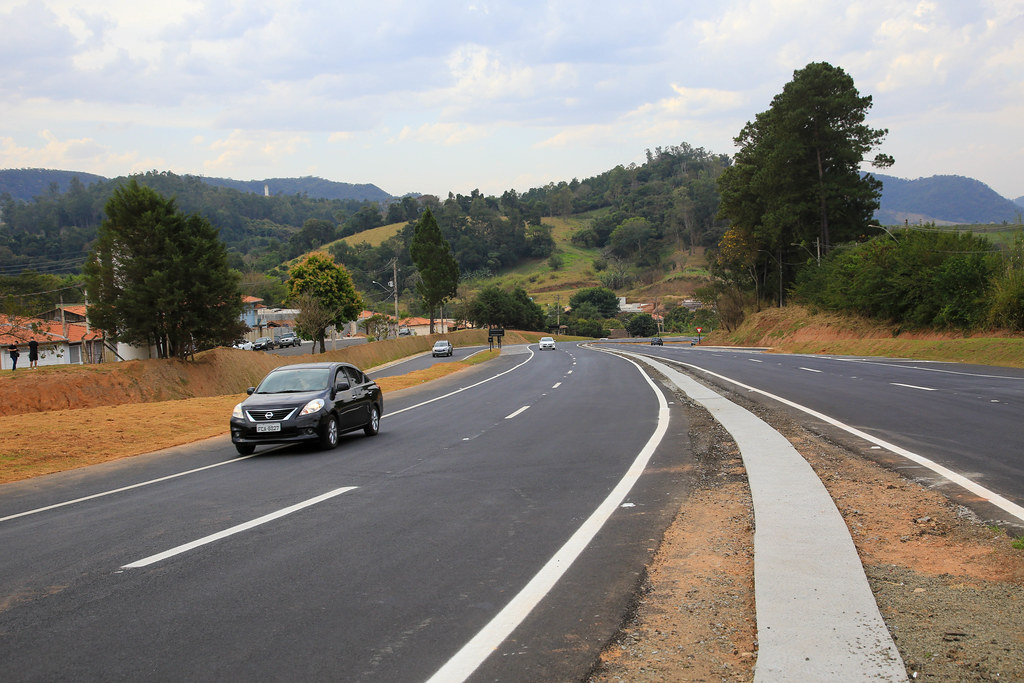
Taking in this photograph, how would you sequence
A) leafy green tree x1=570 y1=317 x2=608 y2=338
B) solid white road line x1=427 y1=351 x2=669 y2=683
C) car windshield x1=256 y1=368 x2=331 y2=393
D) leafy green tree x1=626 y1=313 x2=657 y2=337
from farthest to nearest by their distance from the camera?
leafy green tree x1=570 y1=317 x2=608 y2=338 → leafy green tree x1=626 y1=313 x2=657 y2=337 → car windshield x1=256 y1=368 x2=331 y2=393 → solid white road line x1=427 y1=351 x2=669 y2=683

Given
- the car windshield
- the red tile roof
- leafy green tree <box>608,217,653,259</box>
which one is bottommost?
the car windshield

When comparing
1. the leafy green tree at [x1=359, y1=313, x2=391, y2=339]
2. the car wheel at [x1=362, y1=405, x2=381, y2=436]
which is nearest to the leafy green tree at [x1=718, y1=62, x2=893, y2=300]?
the leafy green tree at [x1=359, y1=313, x2=391, y2=339]

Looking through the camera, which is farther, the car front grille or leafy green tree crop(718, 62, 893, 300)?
leafy green tree crop(718, 62, 893, 300)

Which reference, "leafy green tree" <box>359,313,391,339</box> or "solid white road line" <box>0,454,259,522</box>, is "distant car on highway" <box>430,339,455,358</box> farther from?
"solid white road line" <box>0,454,259,522</box>

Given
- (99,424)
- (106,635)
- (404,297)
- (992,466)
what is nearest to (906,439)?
(992,466)

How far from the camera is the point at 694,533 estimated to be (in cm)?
710

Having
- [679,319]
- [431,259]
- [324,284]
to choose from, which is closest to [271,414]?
[324,284]

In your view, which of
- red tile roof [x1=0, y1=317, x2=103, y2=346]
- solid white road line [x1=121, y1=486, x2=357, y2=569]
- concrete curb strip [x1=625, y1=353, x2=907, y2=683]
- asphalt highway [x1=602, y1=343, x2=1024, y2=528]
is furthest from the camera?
red tile roof [x1=0, y1=317, x2=103, y2=346]

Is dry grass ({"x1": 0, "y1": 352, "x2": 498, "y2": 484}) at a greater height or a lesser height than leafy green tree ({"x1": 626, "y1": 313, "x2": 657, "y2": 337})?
greater

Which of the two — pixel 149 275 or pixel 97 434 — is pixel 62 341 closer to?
pixel 149 275

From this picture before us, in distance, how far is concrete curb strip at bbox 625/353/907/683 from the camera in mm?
4195

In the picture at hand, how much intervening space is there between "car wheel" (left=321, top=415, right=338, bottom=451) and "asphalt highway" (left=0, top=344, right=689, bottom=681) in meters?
0.77

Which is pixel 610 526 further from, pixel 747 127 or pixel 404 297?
pixel 404 297

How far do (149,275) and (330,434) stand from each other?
83.0 ft
